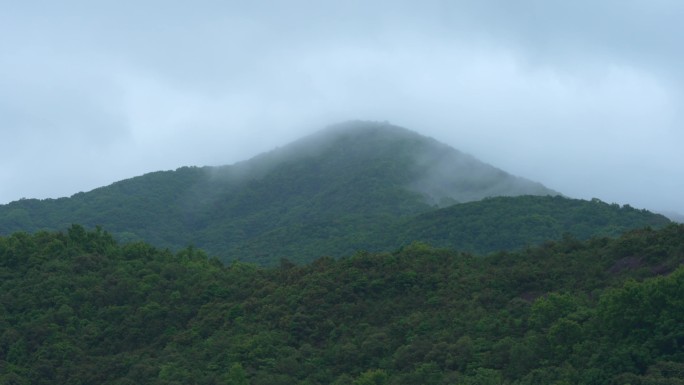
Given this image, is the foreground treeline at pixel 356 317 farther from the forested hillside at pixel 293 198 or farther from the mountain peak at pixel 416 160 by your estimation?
the mountain peak at pixel 416 160

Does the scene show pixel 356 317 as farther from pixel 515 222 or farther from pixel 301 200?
pixel 301 200

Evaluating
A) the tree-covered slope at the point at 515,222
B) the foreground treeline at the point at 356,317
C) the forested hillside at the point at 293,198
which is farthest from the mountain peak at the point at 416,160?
the foreground treeline at the point at 356,317

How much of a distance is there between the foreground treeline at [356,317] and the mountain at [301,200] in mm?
24331

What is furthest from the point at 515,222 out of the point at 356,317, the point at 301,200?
the point at 301,200

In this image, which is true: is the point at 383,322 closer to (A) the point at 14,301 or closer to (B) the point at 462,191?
(A) the point at 14,301

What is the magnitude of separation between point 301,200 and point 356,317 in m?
56.4

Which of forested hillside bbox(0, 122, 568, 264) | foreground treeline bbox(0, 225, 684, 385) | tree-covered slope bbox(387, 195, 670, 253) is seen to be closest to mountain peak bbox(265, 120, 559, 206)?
forested hillside bbox(0, 122, 568, 264)

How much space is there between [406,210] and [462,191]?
14.1m

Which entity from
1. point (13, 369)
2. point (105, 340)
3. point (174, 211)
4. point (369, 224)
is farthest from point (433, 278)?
point (174, 211)

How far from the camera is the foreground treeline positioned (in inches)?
1293

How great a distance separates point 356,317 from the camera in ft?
143

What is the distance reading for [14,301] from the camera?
48469mm

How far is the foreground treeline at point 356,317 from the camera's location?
32844 millimetres

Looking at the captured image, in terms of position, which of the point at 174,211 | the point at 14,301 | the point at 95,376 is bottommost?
the point at 95,376
